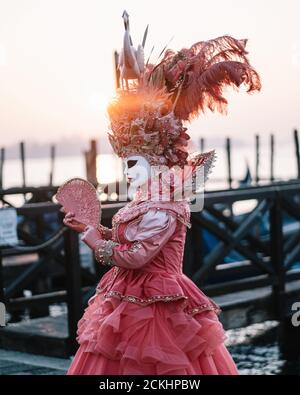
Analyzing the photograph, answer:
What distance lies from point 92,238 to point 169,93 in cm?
79

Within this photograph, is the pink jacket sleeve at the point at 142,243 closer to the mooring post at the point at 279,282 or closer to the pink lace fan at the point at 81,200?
the pink lace fan at the point at 81,200

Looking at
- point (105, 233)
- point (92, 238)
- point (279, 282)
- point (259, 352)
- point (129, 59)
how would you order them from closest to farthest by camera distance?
point (92, 238) → point (129, 59) → point (105, 233) → point (259, 352) → point (279, 282)

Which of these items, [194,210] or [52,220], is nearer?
[194,210]

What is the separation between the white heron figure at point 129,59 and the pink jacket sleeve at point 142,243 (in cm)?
66

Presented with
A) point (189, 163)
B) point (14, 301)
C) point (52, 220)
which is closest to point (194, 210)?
point (14, 301)

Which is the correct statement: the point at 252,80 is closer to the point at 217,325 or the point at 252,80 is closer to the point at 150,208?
the point at 150,208

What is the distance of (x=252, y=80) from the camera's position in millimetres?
4652

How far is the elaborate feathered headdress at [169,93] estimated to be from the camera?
464 centimetres

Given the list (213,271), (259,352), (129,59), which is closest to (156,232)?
(129,59)

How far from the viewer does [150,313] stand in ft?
14.6

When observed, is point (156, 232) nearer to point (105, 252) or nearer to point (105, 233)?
point (105, 252)

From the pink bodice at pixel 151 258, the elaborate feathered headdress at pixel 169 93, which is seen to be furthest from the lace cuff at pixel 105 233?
the elaborate feathered headdress at pixel 169 93
